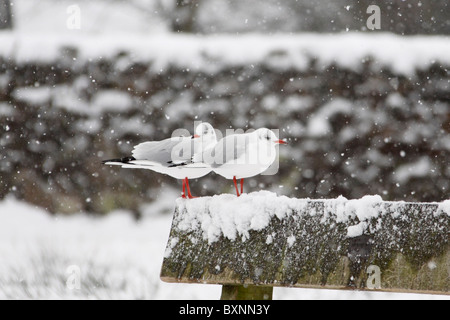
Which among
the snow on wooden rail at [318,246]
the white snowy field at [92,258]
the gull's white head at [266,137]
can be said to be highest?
the gull's white head at [266,137]

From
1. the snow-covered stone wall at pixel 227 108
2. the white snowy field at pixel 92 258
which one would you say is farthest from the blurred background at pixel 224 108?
the white snowy field at pixel 92 258

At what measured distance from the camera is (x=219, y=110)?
6.03 meters

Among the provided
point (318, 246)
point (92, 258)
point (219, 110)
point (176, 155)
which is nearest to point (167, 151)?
point (176, 155)

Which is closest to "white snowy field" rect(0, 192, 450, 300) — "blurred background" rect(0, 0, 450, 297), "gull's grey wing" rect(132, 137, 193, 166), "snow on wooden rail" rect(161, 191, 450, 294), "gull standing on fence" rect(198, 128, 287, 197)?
"blurred background" rect(0, 0, 450, 297)

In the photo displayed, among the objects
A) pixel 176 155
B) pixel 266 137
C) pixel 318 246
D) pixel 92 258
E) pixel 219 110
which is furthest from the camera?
pixel 219 110

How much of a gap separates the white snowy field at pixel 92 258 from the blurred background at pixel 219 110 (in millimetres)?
127

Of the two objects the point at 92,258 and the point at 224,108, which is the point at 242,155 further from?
the point at 224,108

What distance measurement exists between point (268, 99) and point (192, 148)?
354 centimetres

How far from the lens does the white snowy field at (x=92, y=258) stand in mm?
4230

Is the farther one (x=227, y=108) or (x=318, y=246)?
(x=227, y=108)

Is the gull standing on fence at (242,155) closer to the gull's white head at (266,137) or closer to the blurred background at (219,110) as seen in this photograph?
the gull's white head at (266,137)

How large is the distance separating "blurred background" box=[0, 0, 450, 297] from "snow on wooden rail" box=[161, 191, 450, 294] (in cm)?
455

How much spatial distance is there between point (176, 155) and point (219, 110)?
3563mm
